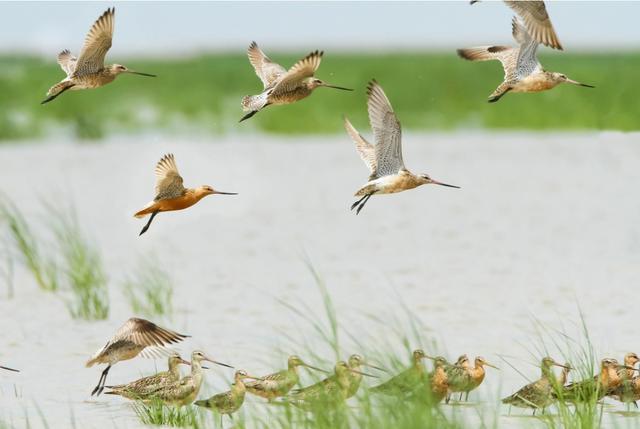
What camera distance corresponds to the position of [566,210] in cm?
1692

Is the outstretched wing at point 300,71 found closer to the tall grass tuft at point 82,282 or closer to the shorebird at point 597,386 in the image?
the shorebird at point 597,386

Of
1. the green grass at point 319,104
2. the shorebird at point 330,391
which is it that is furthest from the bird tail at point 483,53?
the green grass at point 319,104

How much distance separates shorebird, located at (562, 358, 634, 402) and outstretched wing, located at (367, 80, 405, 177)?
2.48 m

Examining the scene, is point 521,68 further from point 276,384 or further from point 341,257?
point 341,257

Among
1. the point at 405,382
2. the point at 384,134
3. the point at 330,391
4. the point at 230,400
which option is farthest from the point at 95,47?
the point at 230,400

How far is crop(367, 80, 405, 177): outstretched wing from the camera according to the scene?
3.93 metres

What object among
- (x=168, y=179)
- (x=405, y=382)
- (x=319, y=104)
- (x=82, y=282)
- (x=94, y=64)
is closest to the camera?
(x=94, y=64)

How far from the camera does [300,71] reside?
12.4ft

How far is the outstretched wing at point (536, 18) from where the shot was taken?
363 centimetres

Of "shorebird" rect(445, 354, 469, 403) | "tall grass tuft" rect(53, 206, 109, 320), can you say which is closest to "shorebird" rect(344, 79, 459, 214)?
"shorebird" rect(445, 354, 469, 403)

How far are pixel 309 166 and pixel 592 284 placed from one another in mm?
11163

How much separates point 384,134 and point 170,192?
65cm

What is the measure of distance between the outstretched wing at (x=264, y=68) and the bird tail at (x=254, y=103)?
20cm

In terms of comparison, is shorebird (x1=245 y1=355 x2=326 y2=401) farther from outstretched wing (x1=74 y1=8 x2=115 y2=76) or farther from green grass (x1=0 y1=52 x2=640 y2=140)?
green grass (x1=0 y1=52 x2=640 y2=140)
